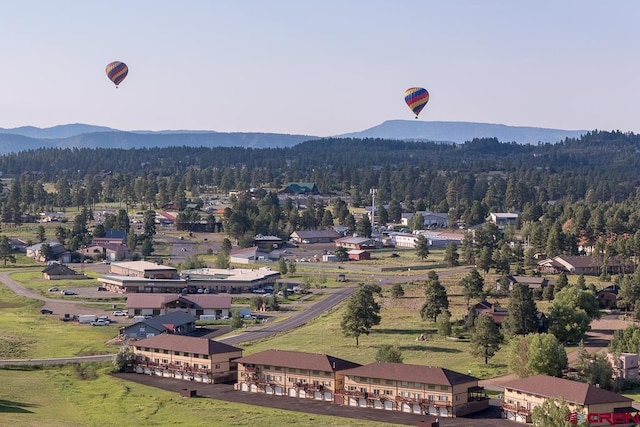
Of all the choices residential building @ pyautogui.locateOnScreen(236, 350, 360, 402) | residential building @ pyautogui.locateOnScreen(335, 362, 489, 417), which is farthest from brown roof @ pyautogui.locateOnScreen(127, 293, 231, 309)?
residential building @ pyautogui.locateOnScreen(335, 362, 489, 417)

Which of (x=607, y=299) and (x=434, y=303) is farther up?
(x=434, y=303)

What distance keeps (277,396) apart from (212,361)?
5184 millimetres

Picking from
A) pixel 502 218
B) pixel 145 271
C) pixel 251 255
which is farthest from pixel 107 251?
pixel 502 218

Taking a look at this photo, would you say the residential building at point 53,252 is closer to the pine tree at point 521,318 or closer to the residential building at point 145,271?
the residential building at point 145,271

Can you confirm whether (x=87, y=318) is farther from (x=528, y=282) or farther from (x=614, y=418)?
(x=614, y=418)

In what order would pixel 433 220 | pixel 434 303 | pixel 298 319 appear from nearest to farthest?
pixel 434 303
pixel 298 319
pixel 433 220

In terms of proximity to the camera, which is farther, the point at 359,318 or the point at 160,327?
the point at 160,327

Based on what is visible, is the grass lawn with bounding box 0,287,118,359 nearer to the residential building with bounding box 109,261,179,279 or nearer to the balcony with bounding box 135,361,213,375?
the balcony with bounding box 135,361,213,375

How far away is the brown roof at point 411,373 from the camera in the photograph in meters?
51.9

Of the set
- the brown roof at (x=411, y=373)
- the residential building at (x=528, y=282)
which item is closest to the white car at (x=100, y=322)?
the brown roof at (x=411, y=373)

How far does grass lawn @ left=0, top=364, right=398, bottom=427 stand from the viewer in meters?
49.5

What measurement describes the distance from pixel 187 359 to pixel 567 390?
2212cm

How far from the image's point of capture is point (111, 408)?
52562 millimetres

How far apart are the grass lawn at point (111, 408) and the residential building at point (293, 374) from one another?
3897 mm
